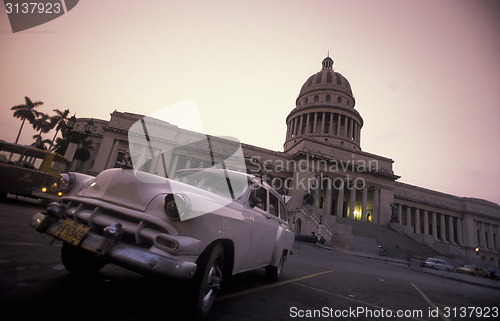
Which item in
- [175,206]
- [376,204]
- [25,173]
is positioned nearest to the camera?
[175,206]

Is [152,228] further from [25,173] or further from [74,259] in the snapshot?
[25,173]

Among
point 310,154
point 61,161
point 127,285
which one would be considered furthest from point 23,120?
point 127,285

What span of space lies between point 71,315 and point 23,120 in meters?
66.1

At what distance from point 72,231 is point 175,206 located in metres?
1.06

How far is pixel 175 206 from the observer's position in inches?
91.0

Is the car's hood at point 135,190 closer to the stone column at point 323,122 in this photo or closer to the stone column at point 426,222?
the stone column at point 323,122

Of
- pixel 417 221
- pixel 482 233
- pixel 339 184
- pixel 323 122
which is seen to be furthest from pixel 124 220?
pixel 482 233

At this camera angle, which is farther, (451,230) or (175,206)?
(451,230)

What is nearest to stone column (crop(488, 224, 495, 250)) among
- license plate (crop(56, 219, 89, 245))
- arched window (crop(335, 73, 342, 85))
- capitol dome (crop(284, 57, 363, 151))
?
capitol dome (crop(284, 57, 363, 151))

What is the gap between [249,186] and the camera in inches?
150

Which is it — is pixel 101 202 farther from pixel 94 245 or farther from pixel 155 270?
pixel 155 270

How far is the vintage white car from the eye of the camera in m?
2.16

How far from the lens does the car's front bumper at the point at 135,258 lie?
2.04 meters

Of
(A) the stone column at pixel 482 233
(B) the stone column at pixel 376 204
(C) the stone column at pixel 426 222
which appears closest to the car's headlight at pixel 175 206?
(B) the stone column at pixel 376 204
